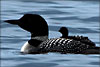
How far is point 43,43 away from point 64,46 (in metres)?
0.48

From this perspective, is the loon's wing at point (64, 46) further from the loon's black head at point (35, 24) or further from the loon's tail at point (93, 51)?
the loon's black head at point (35, 24)

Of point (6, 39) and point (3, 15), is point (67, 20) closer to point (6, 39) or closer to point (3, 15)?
point (3, 15)

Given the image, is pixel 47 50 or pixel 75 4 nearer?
pixel 47 50

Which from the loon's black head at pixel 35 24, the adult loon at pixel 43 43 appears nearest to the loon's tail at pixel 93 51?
the adult loon at pixel 43 43

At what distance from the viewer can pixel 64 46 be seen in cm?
1186

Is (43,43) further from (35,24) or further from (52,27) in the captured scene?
(52,27)

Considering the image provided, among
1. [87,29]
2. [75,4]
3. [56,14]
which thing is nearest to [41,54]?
[87,29]

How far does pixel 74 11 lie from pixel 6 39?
4.98 meters

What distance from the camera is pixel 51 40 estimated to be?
1200cm

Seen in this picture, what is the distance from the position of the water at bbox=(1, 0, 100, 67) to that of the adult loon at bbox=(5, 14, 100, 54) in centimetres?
18

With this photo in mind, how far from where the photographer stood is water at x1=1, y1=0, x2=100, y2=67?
1098cm

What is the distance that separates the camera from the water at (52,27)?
36.0ft

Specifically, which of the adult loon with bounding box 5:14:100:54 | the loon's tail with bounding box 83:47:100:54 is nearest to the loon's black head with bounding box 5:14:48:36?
the adult loon with bounding box 5:14:100:54

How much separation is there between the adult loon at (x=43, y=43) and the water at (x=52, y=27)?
0.18 metres
